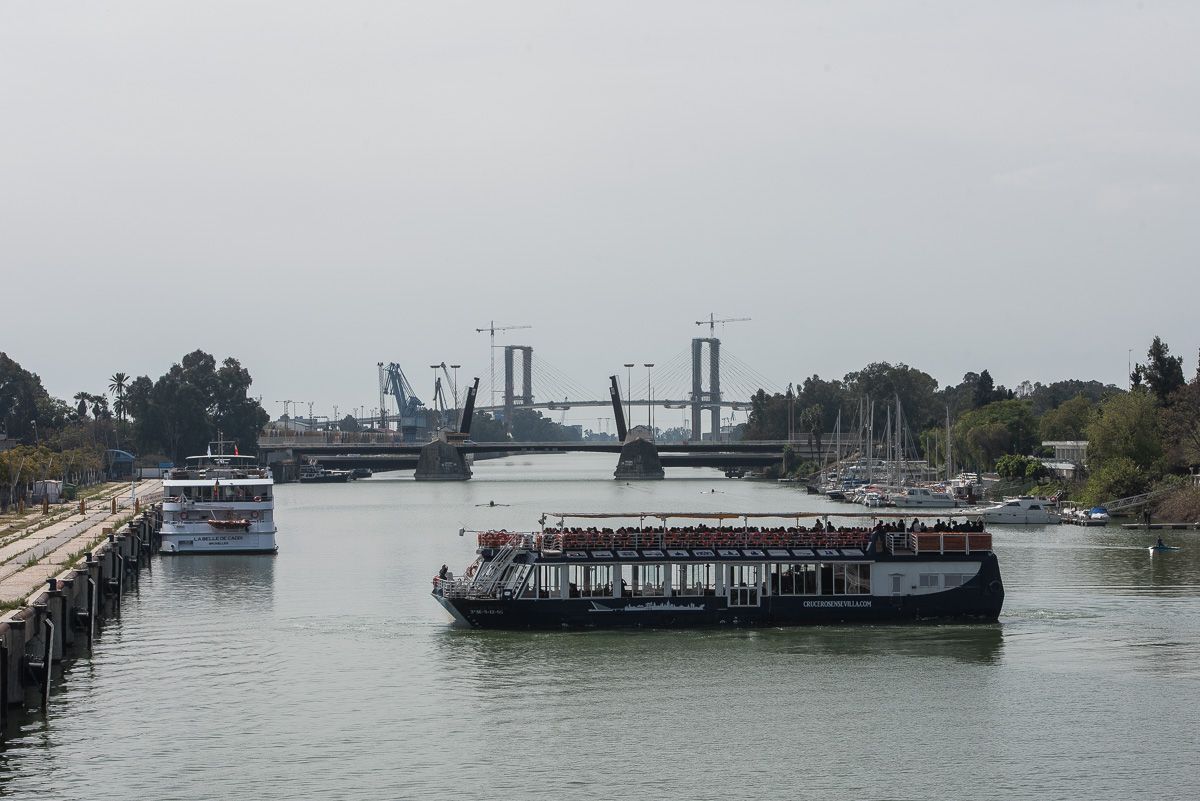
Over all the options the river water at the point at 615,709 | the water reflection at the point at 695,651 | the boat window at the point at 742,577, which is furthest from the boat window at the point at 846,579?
the boat window at the point at 742,577

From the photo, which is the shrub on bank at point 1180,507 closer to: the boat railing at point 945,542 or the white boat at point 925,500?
the white boat at point 925,500

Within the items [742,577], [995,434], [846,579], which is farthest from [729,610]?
[995,434]

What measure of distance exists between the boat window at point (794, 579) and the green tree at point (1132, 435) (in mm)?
76538

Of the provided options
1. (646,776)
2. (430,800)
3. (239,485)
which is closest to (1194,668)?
(646,776)

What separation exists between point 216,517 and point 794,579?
160 feet

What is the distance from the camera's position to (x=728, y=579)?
60969 mm

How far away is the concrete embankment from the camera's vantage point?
1823 inches

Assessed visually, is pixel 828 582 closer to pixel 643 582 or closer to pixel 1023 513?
pixel 643 582

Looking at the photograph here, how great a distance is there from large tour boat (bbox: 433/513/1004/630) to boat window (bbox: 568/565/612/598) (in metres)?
0.05

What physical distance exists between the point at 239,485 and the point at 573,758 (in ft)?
200

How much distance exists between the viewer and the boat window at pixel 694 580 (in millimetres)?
60875

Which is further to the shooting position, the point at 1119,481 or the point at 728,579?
the point at 1119,481

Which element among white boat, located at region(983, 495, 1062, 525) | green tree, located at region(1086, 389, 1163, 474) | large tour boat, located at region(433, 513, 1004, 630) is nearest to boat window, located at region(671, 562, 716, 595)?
large tour boat, located at region(433, 513, 1004, 630)

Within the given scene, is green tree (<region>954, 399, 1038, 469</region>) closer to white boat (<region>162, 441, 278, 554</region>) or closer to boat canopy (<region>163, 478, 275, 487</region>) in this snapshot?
white boat (<region>162, 441, 278, 554</region>)
